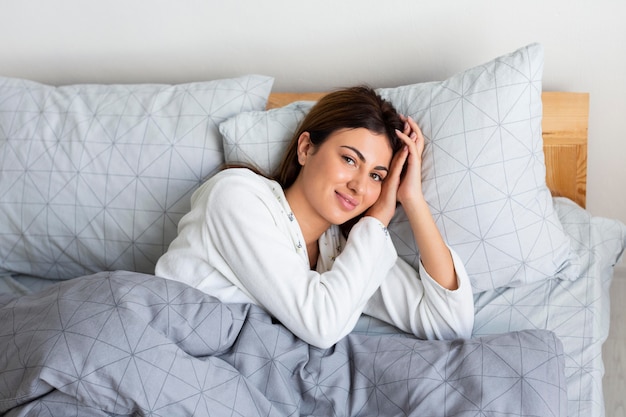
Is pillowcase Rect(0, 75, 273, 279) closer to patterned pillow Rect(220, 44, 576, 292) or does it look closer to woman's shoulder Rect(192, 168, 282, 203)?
woman's shoulder Rect(192, 168, 282, 203)

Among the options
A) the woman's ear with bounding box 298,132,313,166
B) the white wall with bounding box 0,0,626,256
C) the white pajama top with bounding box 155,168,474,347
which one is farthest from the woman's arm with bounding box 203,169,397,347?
the white wall with bounding box 0,0,626,256

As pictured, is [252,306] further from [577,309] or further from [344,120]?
[577,309]

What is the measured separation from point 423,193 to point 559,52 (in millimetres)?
500

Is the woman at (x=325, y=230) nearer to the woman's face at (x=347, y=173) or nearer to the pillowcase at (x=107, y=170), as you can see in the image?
the woman's face at (x=347, y=173)

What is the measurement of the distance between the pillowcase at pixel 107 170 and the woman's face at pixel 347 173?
0.30 meters

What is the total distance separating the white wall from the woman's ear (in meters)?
0.35

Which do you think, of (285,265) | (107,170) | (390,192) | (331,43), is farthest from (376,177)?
(107,170)

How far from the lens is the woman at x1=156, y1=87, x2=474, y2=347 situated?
1.41 m

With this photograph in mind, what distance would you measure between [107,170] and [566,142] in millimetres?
1033

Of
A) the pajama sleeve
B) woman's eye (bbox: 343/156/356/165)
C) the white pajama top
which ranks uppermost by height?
woman's eye (bbox: 343/156/356/165)

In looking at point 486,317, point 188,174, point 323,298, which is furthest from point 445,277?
point 188,174

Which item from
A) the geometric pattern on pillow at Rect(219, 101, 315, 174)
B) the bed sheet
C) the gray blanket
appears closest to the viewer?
the gray blanket

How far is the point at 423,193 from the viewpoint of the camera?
1538 millimetres

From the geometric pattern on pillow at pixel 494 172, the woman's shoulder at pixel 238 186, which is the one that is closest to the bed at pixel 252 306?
the geometric pattern on pillow at pixel 494 172
